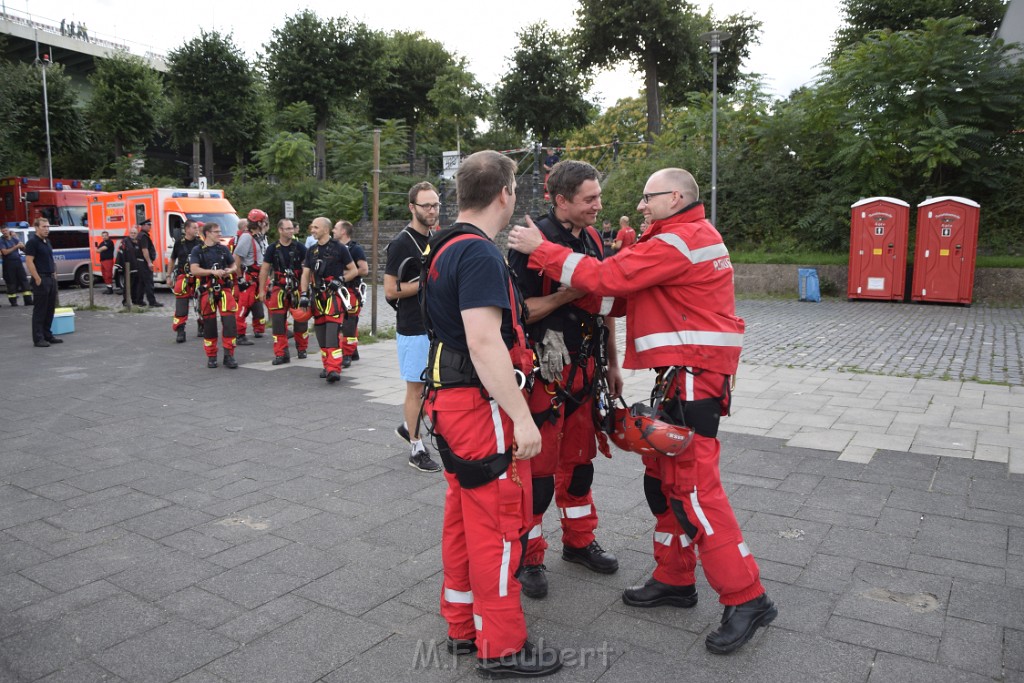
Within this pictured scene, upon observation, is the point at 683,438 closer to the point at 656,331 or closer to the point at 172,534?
the point at 656,331

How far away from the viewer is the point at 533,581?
366 centimetres

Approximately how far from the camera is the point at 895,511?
466cm

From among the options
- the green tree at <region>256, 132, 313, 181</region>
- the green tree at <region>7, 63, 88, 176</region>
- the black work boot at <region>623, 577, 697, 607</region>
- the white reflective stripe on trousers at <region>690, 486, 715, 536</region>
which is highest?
the green tree at <region>7, 63, 88, 176</region>

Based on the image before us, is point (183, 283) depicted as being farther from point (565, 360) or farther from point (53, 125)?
point (53, 125)

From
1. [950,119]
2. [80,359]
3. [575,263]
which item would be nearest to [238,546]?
[575,263]

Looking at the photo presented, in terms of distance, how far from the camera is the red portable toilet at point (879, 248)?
16.6 metres

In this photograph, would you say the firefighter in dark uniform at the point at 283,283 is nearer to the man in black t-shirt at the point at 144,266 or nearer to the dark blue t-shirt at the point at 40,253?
the dark blue t-shirt at the point at 40,253

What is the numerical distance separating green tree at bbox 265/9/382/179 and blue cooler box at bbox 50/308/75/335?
1892 cm

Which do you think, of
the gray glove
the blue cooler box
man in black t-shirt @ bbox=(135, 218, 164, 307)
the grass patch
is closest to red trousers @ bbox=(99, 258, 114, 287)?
man in black t-shirt @ bbox=(135, 218, 164, 307)

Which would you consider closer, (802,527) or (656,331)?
(656,331)

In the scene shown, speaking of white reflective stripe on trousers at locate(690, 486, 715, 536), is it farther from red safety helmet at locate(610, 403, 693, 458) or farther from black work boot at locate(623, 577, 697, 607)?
black work boot at locate(623, 577, 697, 607)

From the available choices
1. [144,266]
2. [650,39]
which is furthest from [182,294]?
[650,39]

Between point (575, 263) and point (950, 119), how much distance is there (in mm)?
17004

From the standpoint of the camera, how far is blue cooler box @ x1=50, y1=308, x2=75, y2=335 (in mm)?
13516
